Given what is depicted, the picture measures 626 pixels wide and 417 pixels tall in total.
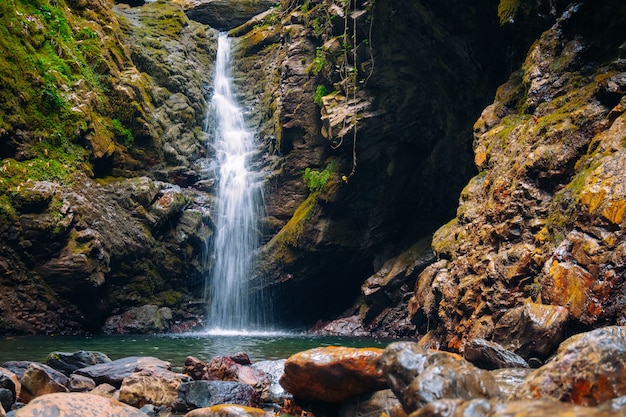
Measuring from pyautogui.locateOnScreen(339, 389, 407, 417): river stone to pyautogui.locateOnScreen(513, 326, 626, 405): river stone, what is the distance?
1889mm

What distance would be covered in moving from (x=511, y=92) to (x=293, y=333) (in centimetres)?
1253

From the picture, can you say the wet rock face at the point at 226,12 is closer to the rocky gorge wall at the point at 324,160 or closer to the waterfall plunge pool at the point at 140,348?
the rocky gorge wall at the point at 324,160

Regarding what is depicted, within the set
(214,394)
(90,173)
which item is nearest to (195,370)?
(214,394)

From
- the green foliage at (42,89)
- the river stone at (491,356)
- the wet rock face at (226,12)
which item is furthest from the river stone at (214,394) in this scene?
the wet rock face at (226,12)

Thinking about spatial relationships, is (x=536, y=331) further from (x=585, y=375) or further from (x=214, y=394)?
(x=214, y=394)

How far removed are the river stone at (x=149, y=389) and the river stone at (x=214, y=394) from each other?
0.99 feet

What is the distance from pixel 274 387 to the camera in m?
6.84

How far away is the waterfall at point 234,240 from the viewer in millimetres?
19594

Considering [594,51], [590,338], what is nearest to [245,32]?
[594,51]

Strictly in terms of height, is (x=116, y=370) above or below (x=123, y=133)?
below

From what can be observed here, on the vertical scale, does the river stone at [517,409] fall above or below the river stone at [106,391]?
above

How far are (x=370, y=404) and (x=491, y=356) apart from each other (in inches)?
71.1

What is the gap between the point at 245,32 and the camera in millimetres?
28984

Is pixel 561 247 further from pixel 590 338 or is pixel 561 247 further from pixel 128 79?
pixel 128 79
